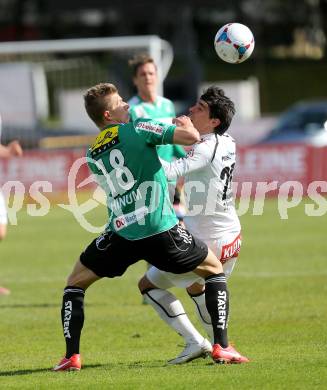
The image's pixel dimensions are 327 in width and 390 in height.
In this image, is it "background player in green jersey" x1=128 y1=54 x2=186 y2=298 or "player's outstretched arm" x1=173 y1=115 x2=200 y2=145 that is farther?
"background player in green jersey" x1=128 y1=54 x2=186 y2=298

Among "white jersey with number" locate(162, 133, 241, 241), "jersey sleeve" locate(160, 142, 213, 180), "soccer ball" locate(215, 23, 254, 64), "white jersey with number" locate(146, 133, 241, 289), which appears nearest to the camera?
"jersey sleeve" locate(160, 142, 213, 180)

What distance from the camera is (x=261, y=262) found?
15.9 m

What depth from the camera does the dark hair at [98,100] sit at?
8.40 meters

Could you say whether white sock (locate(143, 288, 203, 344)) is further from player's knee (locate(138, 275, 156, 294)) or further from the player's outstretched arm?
the player's outstretched arm

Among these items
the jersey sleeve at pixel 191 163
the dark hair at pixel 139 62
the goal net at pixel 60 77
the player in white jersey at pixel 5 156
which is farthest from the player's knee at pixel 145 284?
the goal net at pixel 60 77

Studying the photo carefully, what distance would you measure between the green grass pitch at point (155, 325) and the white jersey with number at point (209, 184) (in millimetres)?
1093

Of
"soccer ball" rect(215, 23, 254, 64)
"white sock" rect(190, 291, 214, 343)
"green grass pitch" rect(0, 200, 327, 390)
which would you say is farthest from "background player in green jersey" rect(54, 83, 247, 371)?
"soccer ball" rect(215, 23, 254, 64)

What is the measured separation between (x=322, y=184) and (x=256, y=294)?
14.2 m

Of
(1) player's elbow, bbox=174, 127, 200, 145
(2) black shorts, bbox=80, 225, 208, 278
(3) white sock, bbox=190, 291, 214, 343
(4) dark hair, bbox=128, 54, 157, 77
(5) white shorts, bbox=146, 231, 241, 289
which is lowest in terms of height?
(3) white sock, bbox=190, 291, 214, 343

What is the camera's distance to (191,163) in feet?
27.7

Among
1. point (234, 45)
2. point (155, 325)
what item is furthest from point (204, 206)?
point (155, 325)

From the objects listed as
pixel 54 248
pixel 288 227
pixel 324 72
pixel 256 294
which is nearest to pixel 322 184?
pixel 288 227

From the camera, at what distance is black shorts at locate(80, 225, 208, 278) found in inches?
324

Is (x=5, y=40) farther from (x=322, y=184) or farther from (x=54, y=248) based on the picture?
(x=54, y=248)
